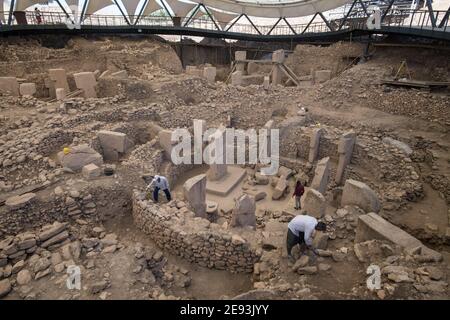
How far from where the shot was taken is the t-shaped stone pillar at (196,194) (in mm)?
6836

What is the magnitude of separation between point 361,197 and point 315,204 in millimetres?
1140

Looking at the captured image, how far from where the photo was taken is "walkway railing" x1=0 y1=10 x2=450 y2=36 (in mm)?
17467

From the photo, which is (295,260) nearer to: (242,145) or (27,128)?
(242,145)

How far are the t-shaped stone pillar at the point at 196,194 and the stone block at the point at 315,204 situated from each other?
102 inches

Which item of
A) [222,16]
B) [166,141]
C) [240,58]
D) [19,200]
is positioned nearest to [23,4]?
[222,16]

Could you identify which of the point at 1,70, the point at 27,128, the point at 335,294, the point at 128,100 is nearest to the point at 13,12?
the point at 1,70

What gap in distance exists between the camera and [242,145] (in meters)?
11.1

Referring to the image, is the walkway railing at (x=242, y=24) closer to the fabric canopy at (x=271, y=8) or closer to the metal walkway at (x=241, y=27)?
the metal walkway at (x=241, y=27)

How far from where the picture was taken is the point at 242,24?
25188 millimetres

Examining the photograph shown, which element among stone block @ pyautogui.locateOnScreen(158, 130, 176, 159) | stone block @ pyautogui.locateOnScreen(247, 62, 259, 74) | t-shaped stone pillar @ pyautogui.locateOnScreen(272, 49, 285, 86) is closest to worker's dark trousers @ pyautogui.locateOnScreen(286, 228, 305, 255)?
stone block @ pyautogui.locateOnScreen(158, 130, 176, 159)

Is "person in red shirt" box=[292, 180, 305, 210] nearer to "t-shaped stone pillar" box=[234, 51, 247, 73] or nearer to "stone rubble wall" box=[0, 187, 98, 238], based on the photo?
"stone rubble wall" box=[0, 187, 98, 238]

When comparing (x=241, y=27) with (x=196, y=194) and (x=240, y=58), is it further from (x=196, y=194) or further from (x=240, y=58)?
(x=196, y=194)

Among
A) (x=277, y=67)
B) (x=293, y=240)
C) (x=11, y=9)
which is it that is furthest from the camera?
(x=11, y=9)

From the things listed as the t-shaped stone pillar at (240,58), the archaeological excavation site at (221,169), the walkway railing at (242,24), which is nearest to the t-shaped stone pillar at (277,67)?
the archaeological excavation site at (221,169)
